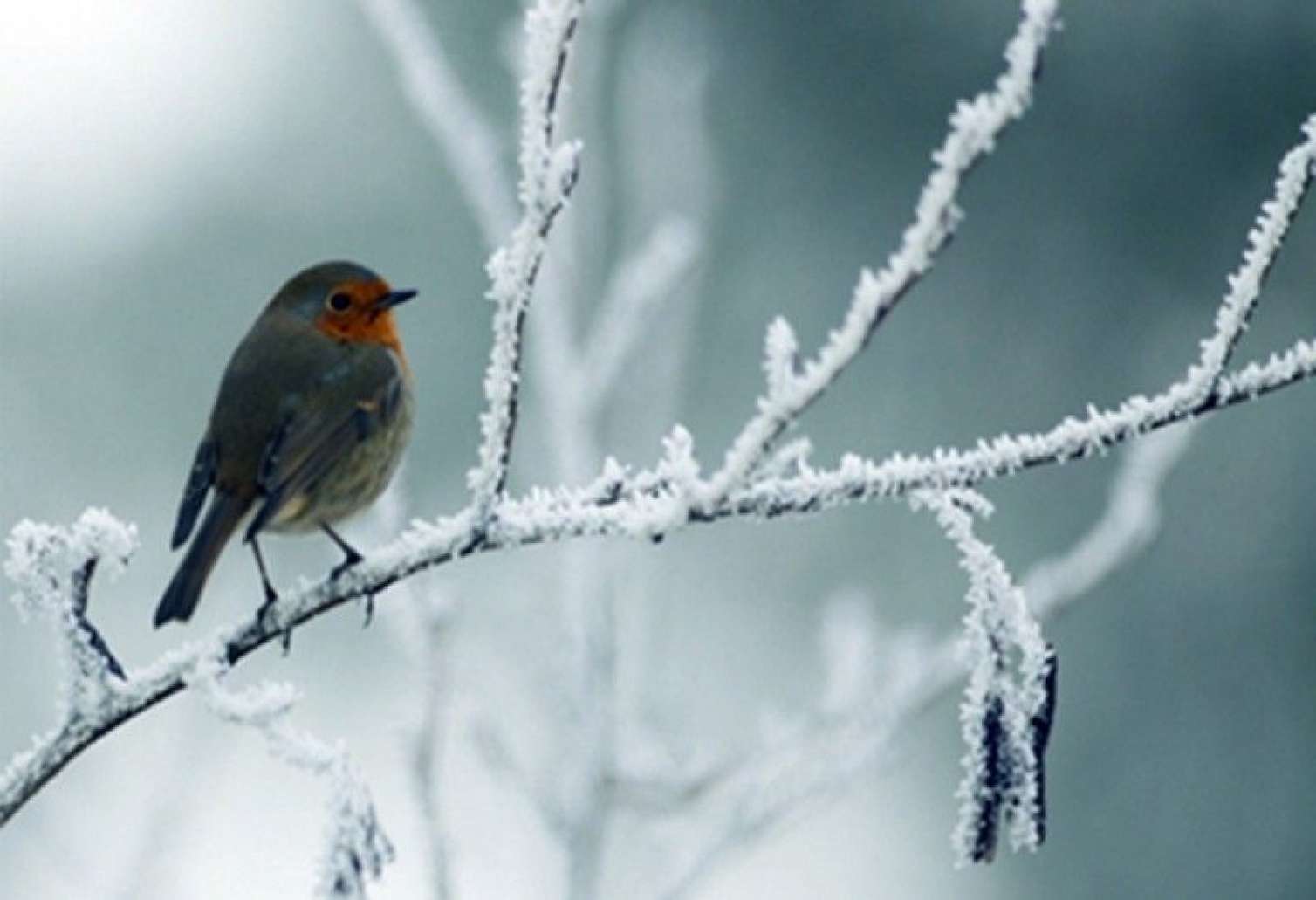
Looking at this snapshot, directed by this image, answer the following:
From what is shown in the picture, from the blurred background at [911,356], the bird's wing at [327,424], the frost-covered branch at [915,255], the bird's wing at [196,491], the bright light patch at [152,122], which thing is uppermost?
the bright light patch at [152,122]

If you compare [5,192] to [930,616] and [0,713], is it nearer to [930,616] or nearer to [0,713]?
[0,713]

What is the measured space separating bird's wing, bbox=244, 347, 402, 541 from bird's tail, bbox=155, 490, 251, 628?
0.04 metres

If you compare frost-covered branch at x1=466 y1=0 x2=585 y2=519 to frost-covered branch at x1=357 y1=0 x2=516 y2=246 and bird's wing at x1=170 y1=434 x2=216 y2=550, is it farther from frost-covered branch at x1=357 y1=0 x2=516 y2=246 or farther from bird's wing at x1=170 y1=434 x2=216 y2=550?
frost-covered branch at x1=357 y1=0 x2=516 y2=246

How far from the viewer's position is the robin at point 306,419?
3520 millimetres

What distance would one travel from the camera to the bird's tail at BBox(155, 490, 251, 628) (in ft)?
10.1

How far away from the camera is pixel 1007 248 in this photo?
1394 centimetres

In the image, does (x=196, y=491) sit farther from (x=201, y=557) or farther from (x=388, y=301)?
(x=388, y=301)

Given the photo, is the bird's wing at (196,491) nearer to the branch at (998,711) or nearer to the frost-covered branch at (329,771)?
the frost-covered branch at (329,771)

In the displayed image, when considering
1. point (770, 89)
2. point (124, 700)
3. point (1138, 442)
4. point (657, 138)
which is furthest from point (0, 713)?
point (124, 700)

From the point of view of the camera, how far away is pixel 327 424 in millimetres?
3723

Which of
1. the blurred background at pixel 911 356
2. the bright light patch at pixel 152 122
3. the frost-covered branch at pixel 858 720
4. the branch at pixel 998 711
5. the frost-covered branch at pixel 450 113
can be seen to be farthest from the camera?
the bright light patch at pixel 152 122

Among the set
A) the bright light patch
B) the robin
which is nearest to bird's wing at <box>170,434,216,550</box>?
the robin

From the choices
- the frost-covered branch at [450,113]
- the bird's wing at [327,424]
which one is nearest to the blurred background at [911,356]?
the frost-covered branch at [450,113]

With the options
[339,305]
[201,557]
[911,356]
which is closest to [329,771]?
→ [201,557]
